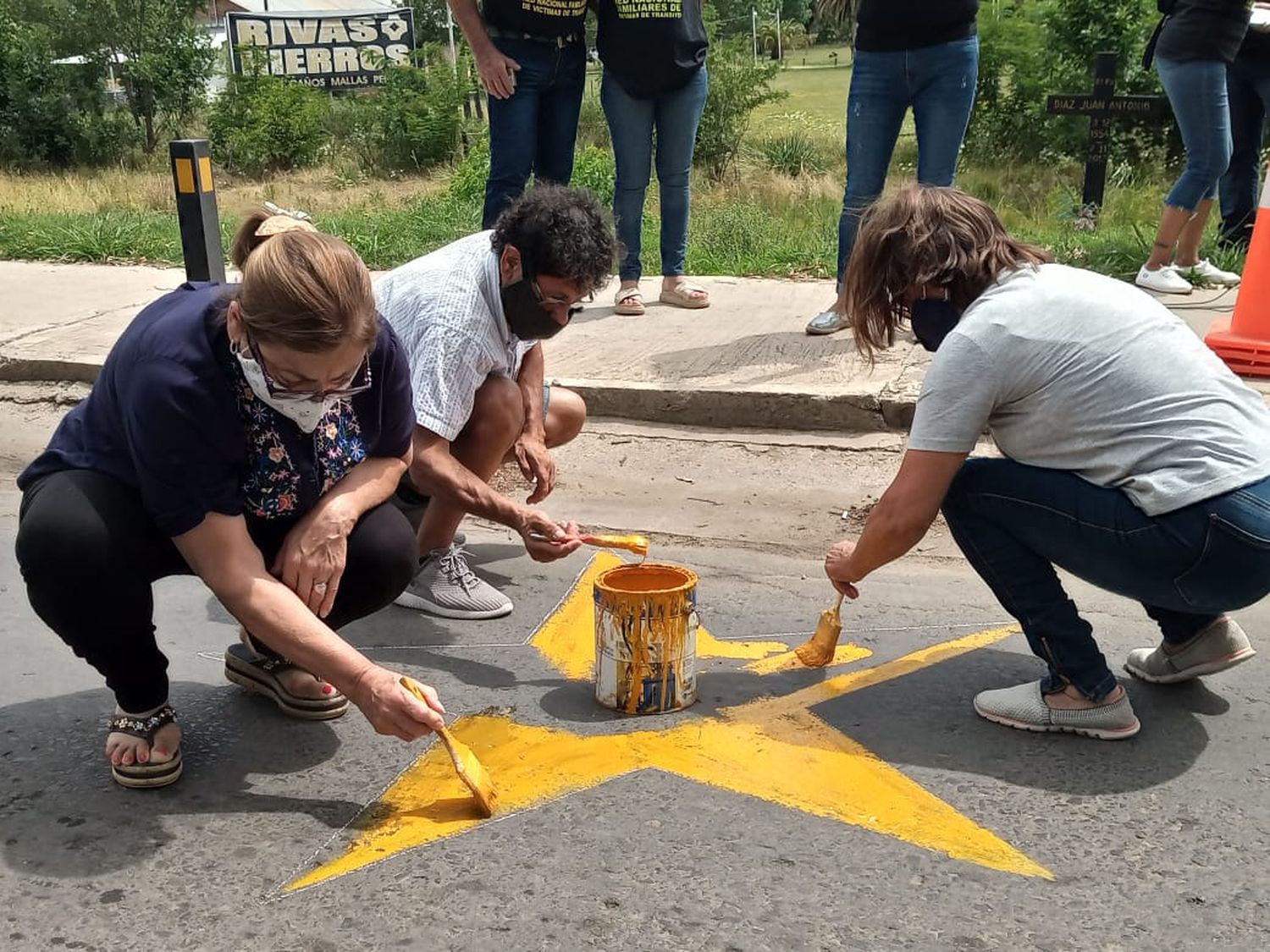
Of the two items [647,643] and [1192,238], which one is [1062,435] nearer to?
[647,643]

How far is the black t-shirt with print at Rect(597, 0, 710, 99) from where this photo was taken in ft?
18.4

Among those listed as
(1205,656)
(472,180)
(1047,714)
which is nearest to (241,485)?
(1047,714)

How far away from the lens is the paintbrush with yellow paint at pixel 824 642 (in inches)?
122

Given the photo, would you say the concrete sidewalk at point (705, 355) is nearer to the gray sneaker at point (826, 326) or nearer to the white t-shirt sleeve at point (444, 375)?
the gray sneaker at point (826, 326)

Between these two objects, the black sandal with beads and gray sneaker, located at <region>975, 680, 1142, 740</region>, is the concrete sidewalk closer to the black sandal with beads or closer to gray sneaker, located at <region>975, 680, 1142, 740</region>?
gray sneaker, located at <region>975, 680, 1142, 740</region>

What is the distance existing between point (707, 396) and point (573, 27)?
70.4 inches

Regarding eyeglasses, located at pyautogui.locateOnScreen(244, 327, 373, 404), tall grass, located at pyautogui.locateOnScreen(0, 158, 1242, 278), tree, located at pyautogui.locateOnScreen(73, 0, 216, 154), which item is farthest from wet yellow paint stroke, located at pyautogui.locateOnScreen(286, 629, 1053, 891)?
tree, located at pyautogui.locateOnScreen(73, 0, 216, 154)

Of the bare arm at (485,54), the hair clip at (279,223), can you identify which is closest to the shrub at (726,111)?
the bare arm at (485,54)

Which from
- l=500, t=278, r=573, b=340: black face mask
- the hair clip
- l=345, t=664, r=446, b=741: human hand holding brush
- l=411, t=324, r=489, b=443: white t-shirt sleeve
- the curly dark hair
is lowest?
l=345, t=664, r=446, b=741: human hand holding brush

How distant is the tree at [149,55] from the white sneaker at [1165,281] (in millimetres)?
A: 18351

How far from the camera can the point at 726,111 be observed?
49.2ft

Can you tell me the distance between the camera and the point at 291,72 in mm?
24484

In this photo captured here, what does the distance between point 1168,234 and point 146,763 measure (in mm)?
5388

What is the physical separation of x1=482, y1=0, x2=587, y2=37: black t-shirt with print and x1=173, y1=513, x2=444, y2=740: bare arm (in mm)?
3554
